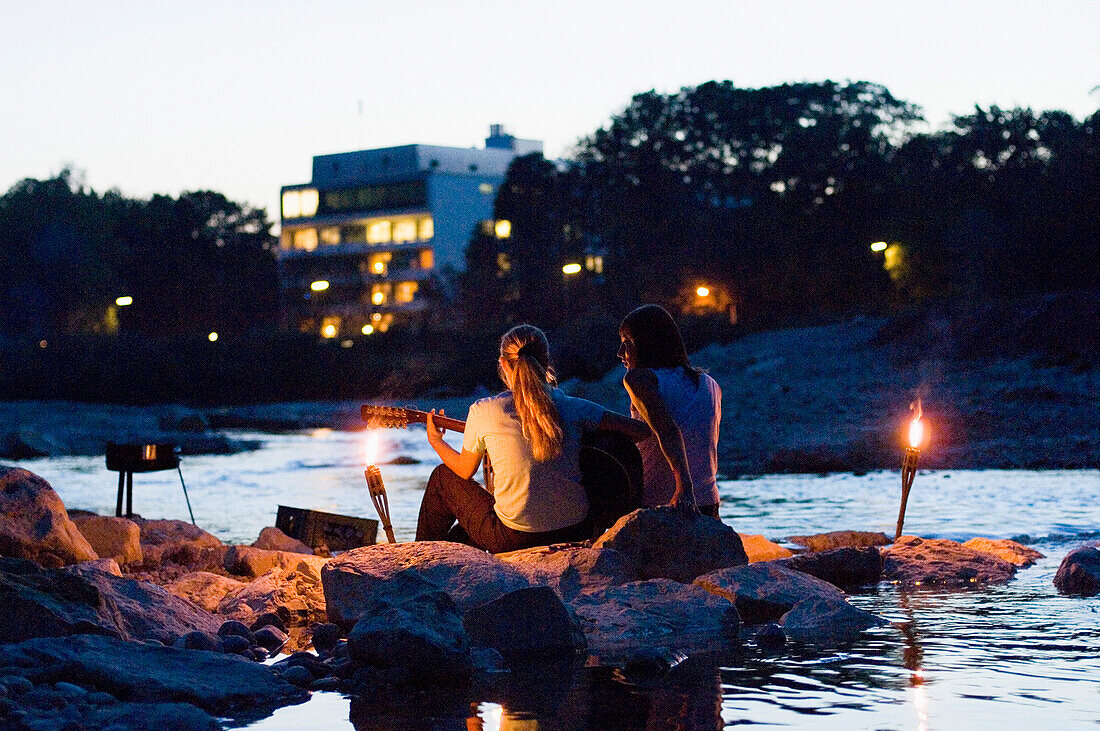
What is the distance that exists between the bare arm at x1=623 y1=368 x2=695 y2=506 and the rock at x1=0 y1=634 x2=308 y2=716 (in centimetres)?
219

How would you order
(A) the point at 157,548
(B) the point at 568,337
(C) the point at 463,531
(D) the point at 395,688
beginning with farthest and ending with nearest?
1. (B) the point at 568,337
2. (A) the point at 157,548
3. (C) the point at 463,531
4. (D) the point at 395,688

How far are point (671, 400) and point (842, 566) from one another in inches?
77.5

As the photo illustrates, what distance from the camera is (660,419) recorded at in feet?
21.8

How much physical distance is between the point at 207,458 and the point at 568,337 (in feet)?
76.5

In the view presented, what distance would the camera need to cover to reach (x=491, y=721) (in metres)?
A: 4.74

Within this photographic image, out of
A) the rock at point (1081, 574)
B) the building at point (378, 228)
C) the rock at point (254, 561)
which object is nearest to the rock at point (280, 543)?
the rock at point (254, 561)

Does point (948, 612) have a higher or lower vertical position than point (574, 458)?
lower

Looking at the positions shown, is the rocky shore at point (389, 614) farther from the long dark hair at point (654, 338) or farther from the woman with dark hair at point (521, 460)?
the long dark hair at point (654, 338)

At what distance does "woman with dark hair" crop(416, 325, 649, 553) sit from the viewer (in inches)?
261

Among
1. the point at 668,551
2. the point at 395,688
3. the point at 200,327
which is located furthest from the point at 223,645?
the point at 200,327

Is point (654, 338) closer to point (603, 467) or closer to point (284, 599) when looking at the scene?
point (603, 467)

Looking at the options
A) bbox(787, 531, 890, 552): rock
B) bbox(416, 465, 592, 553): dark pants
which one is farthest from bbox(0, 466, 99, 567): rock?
bbox(787, 531, 890, 552): rock

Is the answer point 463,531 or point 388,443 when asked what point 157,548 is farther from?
point 388,443

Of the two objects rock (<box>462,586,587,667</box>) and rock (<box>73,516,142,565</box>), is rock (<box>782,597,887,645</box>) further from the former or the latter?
rock (<box>73,516,142,565</box>)
